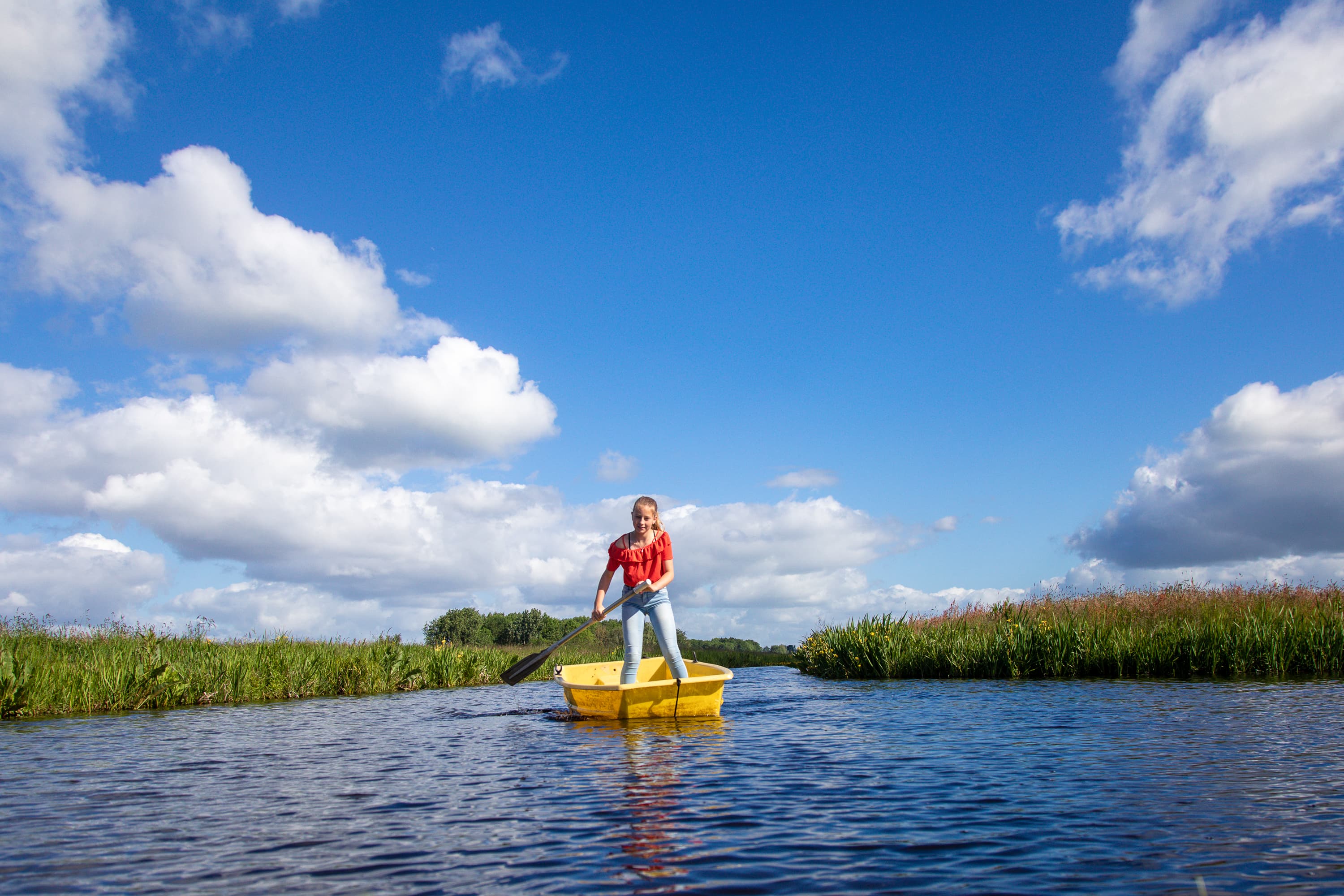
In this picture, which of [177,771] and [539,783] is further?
[177,771]

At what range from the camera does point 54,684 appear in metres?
15.6

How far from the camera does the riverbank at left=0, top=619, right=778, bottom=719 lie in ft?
51.2

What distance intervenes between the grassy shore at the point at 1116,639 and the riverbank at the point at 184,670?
14196 millimetres

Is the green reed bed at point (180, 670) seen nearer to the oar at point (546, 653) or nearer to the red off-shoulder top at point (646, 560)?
the oar at point (546, 653)

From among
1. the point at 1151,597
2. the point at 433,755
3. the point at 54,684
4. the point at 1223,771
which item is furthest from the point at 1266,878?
the point at 1151,597

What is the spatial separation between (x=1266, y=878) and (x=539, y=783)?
222 inches

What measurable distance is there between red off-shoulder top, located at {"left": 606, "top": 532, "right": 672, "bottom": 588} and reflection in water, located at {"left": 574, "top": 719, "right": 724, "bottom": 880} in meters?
2.15

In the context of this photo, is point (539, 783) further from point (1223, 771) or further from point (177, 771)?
point (1223, 771)

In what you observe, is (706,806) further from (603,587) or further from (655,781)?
(603,587)

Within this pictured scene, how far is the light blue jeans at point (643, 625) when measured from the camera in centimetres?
1159

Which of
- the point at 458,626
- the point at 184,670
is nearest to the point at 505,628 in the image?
the point at 458,626

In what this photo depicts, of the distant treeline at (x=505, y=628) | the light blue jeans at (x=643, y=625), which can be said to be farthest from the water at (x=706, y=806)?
the distant treeline at (x=505, y=628)

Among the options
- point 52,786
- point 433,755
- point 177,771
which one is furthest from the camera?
point 433,755

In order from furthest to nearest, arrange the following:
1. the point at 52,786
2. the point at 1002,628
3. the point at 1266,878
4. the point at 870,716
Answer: the point at 1002,628 → the point at 870,716 → the point at 52,786 → the point at 1266,878
